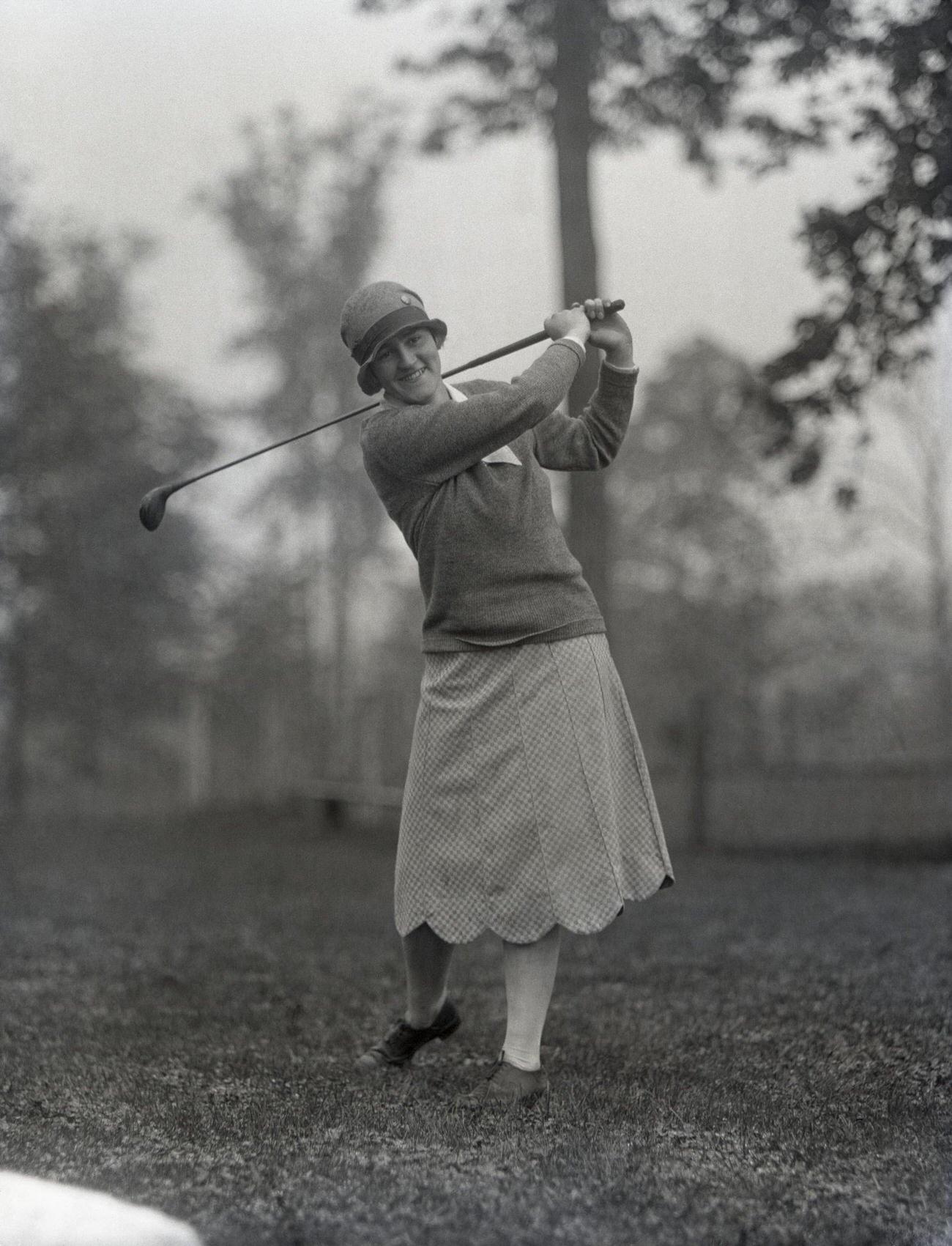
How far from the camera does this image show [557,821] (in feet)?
9.58

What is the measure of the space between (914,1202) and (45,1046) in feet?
7.14

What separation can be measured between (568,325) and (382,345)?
40 cm

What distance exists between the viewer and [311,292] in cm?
1792

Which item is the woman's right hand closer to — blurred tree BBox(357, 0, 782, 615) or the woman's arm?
the woman's arm

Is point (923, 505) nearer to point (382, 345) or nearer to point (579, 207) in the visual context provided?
point (579, 207)

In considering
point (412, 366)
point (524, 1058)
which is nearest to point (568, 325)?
point (412, 366)

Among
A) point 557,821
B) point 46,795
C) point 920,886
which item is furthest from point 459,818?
point 46,795

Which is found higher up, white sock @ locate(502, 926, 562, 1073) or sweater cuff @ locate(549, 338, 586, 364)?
sweater cuff @ locate(549, 338, 586, 364)

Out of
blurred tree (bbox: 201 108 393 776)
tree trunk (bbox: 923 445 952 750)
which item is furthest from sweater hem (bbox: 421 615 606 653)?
blurred tree (bbox: 201 108 393 776)

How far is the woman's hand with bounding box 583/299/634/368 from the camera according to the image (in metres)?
3.07

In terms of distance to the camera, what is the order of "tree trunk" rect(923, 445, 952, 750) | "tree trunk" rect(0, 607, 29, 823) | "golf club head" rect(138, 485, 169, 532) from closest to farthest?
"golf club head" rect(138, 485, 169, 532), "tree trunk" rect(0, 607, 29, 823), "tree trunk" rect(923, 445, 952, 750)

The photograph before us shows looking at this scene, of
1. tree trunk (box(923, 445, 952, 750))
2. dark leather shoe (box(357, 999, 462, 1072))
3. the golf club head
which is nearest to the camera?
dark leather shoe (box(357, 999, 462, 1072))

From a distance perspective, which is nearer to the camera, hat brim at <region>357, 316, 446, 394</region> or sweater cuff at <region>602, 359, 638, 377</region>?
hat brim at <region>357, 316, 446, 394</region>

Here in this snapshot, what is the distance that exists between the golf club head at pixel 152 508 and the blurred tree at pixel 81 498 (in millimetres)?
12070
